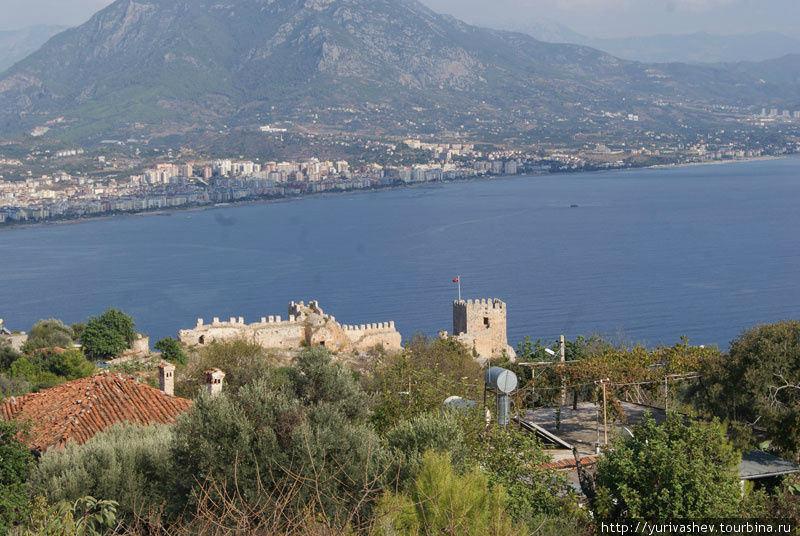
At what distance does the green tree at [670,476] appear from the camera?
26.6ft

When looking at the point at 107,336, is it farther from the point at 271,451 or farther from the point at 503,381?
the point at 271,451

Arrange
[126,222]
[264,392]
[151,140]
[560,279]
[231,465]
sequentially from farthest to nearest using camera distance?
[151,140]
[126,222]
[560,279]
[264,392]
[231,465]

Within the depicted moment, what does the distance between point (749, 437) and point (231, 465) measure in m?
5.89

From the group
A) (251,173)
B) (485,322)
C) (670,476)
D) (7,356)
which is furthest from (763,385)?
(251,173)

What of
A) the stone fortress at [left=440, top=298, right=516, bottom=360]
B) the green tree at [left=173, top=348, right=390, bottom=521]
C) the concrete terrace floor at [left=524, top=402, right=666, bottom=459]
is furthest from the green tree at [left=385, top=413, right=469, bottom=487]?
the stone fortress at [left=440, top=298, right=516, bottom=360]

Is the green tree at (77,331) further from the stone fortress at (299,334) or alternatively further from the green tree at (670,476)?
the green tree at (670,476)

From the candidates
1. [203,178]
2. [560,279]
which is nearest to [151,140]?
[203,178]

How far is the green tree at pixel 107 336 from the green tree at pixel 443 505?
63.9ft

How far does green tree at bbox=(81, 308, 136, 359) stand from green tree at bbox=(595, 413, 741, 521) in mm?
19351

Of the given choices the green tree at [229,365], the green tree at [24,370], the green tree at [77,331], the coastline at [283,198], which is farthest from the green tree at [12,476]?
the coastline at [283,198]

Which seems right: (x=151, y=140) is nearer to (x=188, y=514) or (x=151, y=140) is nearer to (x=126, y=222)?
(x=126, y=222)

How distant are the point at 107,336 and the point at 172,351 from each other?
3.07 m

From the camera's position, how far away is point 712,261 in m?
61.0

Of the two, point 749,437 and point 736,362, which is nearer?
point 749,437
